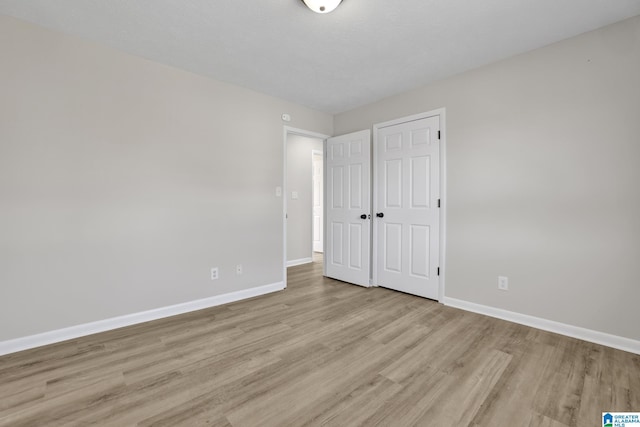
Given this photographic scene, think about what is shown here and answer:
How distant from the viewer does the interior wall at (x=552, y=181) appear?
2.12m

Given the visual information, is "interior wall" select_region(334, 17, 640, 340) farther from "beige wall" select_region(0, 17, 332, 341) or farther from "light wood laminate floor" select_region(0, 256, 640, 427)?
"beige wall" select_region(0, 17, 332, 341)

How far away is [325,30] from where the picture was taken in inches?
87.7

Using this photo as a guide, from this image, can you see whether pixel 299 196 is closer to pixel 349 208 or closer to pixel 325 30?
pixel 349 208

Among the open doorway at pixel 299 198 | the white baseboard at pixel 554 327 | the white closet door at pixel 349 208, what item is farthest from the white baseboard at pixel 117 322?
the white baseboard at pixel 554 327

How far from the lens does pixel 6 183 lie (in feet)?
6.84

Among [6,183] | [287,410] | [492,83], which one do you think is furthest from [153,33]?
[492,83]

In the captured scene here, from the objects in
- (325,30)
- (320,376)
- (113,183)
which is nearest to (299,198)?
(113,183)

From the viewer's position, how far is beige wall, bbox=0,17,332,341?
7.02ft

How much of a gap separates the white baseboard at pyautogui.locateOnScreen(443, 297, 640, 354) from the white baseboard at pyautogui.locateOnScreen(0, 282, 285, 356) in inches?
96.2

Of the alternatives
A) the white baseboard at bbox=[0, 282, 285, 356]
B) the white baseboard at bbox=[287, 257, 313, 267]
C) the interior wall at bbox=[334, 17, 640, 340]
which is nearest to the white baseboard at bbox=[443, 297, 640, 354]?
the interior wall at bbox=[334, 17, 640, 340]

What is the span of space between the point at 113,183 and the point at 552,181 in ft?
13.1

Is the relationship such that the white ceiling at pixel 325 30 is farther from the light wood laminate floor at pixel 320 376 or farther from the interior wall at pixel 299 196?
the light wood laminate floor at pixel 320 376

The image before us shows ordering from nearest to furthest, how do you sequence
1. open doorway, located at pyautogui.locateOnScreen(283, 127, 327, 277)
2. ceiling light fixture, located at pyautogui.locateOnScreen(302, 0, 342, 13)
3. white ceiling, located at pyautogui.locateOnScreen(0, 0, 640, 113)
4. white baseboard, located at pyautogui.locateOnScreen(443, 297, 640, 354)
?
ceiling light fixture, located at pyautogui.locateOnScreen(302, 0, 342, 13) → white ceiling, located at pyautogui.locateOnScreen(0, 0, 640, 113) → white baseboard, located at pyautogui.locateOnScreen(443, 297, 640, 354) → open doorway, located at pyautogui.locateOnScreen(283, 127, 327, 277)

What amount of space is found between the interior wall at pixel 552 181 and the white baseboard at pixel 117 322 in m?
2.53
